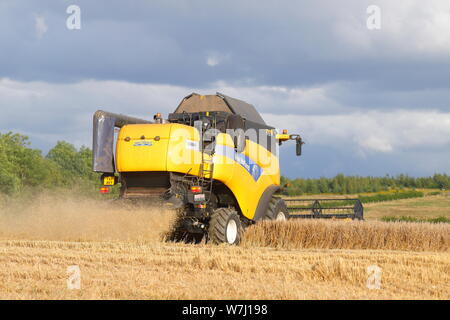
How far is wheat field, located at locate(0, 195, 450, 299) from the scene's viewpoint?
7410 mm

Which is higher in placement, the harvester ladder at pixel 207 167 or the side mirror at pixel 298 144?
the side mirror at pixel 298 144

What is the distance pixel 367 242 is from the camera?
14547 millimetres

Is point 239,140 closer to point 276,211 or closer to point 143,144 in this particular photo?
point 143,144

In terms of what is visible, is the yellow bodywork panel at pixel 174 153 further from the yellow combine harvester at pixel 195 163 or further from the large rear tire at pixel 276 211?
the large rear tire at pixel 276 211

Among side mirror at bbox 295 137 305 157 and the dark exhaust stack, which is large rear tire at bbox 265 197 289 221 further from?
the dark exhaust stack

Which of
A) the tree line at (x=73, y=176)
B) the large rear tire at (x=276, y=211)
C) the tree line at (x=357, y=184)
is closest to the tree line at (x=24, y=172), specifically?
the tree line at (x=73, y=176)

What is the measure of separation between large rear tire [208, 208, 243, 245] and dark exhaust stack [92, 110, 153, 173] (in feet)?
7.91

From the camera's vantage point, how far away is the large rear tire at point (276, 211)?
52.2ft

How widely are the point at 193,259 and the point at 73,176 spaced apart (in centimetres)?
4443

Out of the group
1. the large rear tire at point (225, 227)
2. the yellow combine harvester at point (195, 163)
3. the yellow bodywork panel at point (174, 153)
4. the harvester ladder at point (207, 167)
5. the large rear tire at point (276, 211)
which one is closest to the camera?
the yellow bodywork panel at point (174, 153)

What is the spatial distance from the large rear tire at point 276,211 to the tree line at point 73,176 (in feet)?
89.5

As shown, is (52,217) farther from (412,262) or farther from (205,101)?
(412,262)

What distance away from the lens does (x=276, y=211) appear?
16.1m
